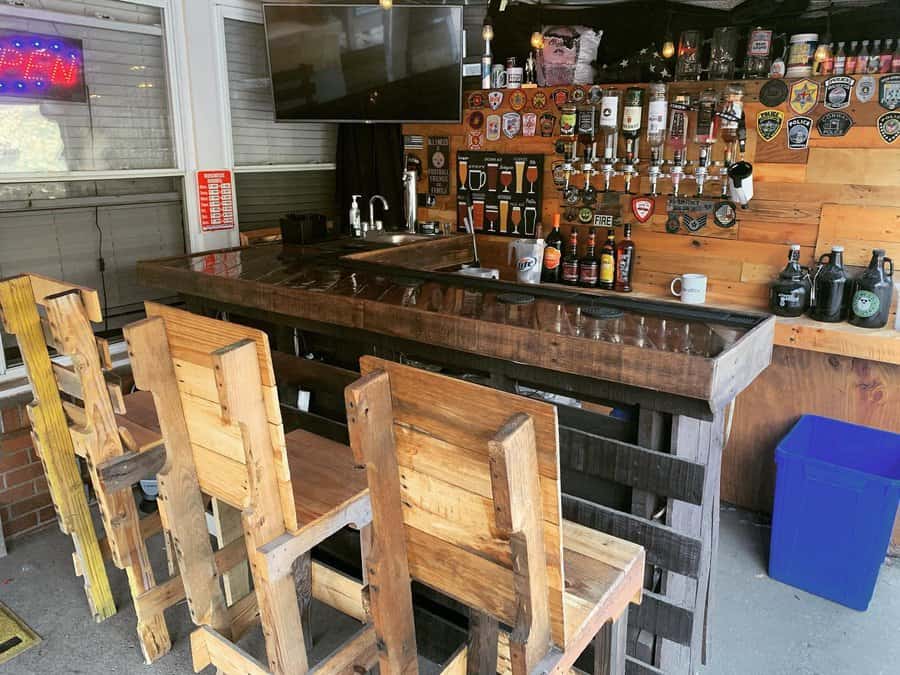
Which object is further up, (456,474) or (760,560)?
(456,474)

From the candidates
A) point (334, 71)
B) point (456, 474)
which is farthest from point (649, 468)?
point (334, 71)

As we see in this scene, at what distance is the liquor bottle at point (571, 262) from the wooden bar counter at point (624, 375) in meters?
1.13

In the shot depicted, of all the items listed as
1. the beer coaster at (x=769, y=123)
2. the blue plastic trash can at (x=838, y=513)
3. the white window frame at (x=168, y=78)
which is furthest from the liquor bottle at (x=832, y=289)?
the white window frame at (x=168, y=78)

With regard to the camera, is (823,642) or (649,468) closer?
(649,468)

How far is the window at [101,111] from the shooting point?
263 centimetres

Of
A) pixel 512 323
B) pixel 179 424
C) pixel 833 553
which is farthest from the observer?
pixel 833 553

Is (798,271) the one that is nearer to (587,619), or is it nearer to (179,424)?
(587,619)

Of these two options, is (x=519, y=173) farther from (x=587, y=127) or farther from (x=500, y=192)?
(x=587, y=127)

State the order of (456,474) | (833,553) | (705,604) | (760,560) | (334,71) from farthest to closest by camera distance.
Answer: (334,71)
(760,560)
(833,553)
(705,604)
(456,474)

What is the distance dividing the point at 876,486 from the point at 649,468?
3.49ft

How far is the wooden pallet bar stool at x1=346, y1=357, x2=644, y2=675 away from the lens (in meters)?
1.01

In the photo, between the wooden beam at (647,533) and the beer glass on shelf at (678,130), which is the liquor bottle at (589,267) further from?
the wooden beam at (647,533)

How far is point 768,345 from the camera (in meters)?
1.86

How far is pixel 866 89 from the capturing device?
2.59 meters
